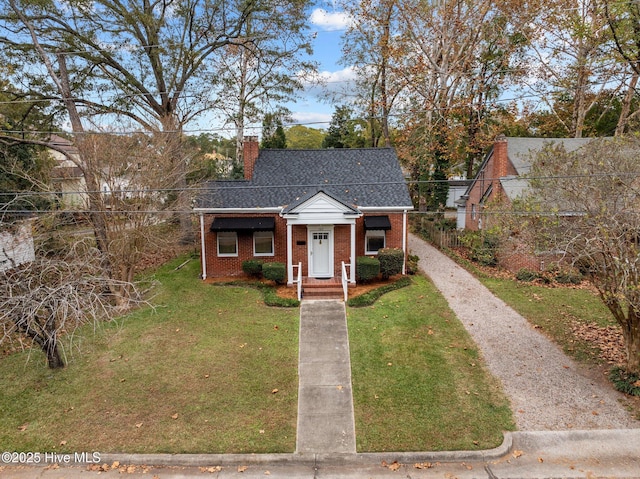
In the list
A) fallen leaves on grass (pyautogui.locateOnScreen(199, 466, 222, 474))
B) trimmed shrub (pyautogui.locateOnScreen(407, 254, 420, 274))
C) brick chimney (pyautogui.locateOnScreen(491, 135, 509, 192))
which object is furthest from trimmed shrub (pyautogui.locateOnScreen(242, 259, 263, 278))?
brick chimney (pyautogui.locateOnScreen(491, 135, 509, 192))

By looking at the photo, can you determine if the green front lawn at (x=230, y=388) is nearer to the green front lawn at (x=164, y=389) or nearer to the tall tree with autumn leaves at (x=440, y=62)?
the green front lawn at (x=164, y=389)

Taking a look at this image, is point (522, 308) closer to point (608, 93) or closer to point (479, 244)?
point (479, 244)

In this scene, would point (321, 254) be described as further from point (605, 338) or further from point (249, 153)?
point (605, 338)

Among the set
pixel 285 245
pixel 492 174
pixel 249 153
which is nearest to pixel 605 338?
pixel 285 245

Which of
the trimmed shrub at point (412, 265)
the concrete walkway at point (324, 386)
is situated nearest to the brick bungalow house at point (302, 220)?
the trimmed shrub at point (412, 265)

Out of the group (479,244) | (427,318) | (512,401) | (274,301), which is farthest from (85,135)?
(479,244)

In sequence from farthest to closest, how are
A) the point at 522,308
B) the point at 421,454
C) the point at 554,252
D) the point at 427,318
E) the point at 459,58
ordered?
the point at 459,58, the point at 522,308, the point at 427,318, the point at 554,252, the point at 421,454

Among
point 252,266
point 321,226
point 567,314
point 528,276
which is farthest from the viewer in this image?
point 252,266
